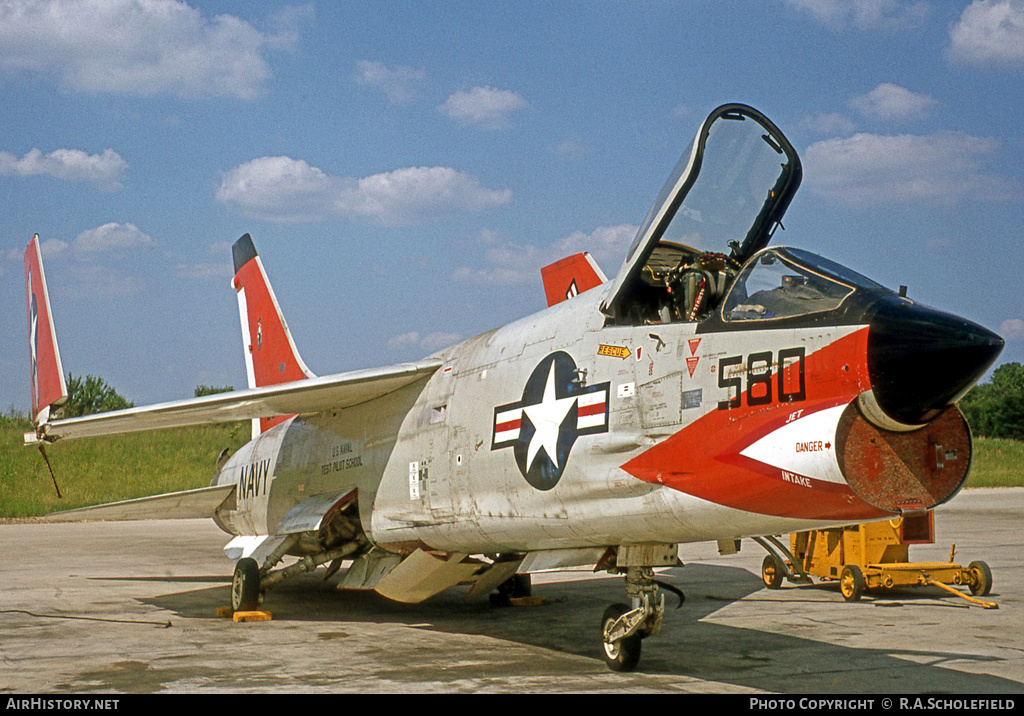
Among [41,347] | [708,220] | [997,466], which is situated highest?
[708,220]

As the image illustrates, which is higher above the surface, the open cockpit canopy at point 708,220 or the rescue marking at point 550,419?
the open cockpit canopy at point 708,220

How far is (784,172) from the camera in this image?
683 centimetres

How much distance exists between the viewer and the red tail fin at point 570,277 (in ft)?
31.6

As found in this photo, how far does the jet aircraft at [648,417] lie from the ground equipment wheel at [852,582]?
4.50 meters

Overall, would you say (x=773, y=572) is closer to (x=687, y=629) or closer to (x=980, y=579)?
(x=980, y=579)

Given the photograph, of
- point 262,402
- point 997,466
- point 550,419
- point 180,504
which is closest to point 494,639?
point 550,419

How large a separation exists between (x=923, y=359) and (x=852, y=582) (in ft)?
22.6

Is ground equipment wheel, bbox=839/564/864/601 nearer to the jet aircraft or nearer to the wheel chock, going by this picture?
the jet aircraft

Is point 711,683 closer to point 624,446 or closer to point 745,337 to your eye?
point 624,446

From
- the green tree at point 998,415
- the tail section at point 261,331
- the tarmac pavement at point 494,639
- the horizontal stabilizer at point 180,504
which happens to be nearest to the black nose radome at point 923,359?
the tarmac pavement at point 494,639

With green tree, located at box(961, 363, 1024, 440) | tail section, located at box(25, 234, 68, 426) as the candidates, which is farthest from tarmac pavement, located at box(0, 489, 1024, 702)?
green tree, located at box(961, 363, 1024, 440)

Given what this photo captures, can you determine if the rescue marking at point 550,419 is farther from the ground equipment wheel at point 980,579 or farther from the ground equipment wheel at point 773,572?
the ground equipment wheel at point 980,579

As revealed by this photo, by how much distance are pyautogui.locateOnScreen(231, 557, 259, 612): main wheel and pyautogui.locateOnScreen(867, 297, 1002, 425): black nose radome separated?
716cm

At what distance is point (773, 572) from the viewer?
1193 centimetres
